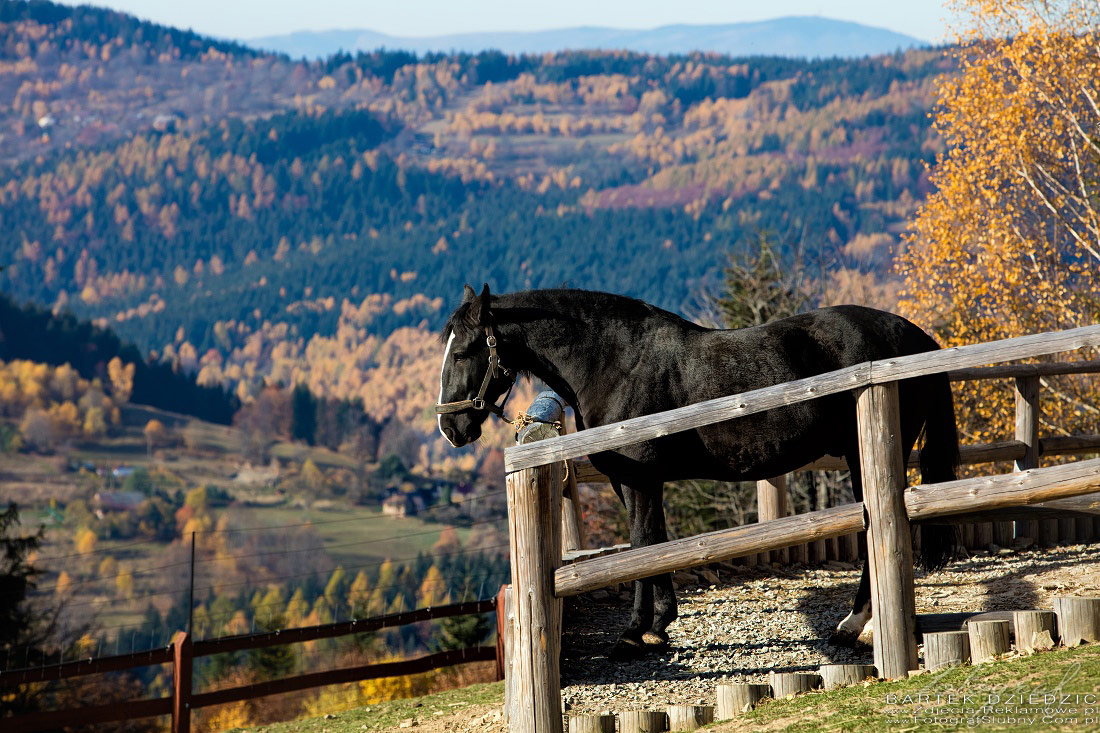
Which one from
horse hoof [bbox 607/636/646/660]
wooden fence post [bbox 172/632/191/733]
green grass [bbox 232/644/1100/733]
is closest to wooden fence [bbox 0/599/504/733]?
wooden fence post [bbox 172/632/191/733]

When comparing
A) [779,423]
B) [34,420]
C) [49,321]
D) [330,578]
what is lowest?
[330,578]

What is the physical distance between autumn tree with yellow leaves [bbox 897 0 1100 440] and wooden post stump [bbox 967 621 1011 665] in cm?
1480

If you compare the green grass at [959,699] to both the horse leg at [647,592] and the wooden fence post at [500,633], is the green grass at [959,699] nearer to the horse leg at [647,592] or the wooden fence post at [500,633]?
the horse leg at [647,592]

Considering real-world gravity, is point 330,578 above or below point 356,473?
below

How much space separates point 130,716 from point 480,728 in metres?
4.40

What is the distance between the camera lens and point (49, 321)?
127 metres

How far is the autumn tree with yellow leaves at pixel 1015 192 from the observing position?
18.8 m

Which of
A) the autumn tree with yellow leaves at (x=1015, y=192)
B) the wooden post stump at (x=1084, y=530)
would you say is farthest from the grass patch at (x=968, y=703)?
the autumn tree with yellow leaves at (x=1015, y=192)

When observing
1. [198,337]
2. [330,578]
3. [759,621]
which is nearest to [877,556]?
[759,621]

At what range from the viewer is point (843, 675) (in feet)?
15.3

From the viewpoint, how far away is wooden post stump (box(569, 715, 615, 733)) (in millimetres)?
4680

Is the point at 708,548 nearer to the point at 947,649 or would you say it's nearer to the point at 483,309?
the point at 947,649

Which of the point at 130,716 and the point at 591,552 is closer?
the point at 591,552

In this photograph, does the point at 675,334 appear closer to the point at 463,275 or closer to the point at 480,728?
the point at 480,728
